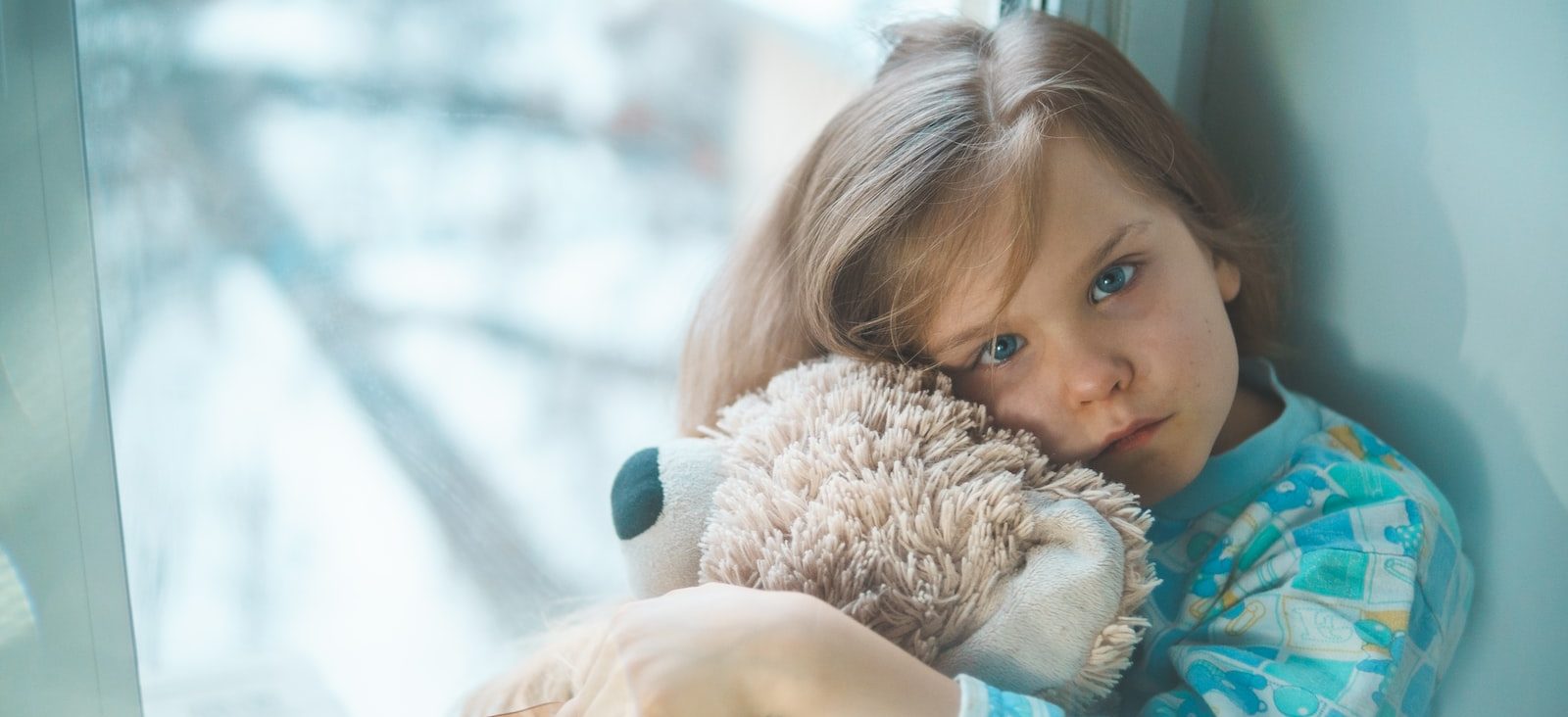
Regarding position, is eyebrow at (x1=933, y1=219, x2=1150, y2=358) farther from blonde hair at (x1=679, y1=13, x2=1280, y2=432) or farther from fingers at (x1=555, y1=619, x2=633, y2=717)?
fingers at (x1=555, y1=619, x2=633, y2=717)

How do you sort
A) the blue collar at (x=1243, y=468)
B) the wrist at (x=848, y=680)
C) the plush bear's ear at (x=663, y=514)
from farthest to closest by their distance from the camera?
the blue collar at (x=1243, y=468) < the plush bear's ear at (x=663, y=514) < the wrist at (x=848, y=680)

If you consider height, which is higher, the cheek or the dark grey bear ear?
the cheek

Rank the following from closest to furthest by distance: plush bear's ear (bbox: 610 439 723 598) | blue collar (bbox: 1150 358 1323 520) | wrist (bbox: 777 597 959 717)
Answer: wrist (bbox: 777 597 959 717)
plush bear's ear (bbox: 610 439 723 598)
blue collar (bbox: 1150 358 1323 520)

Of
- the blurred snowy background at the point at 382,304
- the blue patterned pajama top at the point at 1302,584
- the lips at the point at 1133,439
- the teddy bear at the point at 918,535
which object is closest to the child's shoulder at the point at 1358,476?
the blue patterned pajama top at the point at 1302,584

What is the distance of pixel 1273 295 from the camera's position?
0.87 m

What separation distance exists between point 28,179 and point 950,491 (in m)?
0.56

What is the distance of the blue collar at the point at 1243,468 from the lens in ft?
2.51

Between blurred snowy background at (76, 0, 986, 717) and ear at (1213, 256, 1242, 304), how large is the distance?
0.35 m

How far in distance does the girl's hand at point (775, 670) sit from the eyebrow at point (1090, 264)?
0.85ft

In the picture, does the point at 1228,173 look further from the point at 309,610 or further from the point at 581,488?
the point at 309,610

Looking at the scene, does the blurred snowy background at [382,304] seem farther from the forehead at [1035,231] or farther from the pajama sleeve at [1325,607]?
the pajama sleeve at [1325,607]

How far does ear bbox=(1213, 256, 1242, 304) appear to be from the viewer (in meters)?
0.83

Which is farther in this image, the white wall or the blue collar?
the blue collar

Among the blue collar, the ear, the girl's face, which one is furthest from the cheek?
the ear
